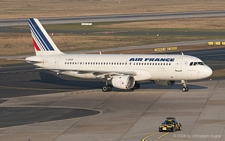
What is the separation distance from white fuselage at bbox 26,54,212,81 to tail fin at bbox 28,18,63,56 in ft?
3.93

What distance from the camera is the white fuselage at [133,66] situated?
235 feet

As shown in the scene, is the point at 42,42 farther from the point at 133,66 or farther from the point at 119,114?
the point at 119,114

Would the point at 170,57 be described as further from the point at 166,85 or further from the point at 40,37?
the point at 40,37

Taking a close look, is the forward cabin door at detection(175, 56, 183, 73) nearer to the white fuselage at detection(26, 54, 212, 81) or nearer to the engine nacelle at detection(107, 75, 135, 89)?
the white fuselage at detection(26, 54, 212, 81)

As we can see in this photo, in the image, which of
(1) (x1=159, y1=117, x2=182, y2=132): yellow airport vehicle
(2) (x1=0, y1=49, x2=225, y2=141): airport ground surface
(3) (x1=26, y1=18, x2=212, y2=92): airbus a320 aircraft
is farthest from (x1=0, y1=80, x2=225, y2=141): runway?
(3) (x1=26, y1=18, x2=212, y2=92): airbus a320 aircraft

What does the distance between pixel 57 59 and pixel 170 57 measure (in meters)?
16.0

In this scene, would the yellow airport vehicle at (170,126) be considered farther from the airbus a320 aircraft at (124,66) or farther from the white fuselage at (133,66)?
the white fuselage at (133,66)

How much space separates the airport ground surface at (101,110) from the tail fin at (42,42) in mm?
5059

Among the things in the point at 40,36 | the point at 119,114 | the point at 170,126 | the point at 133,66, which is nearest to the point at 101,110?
the point at 119,114

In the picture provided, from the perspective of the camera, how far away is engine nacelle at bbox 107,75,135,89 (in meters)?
71.2

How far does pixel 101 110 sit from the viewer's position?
6281 cm

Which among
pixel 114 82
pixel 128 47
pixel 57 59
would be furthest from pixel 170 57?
pixel 128 47

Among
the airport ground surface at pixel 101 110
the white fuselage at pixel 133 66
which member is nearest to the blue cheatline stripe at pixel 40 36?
the white fuselage at pixel 133 66

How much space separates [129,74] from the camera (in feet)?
241
